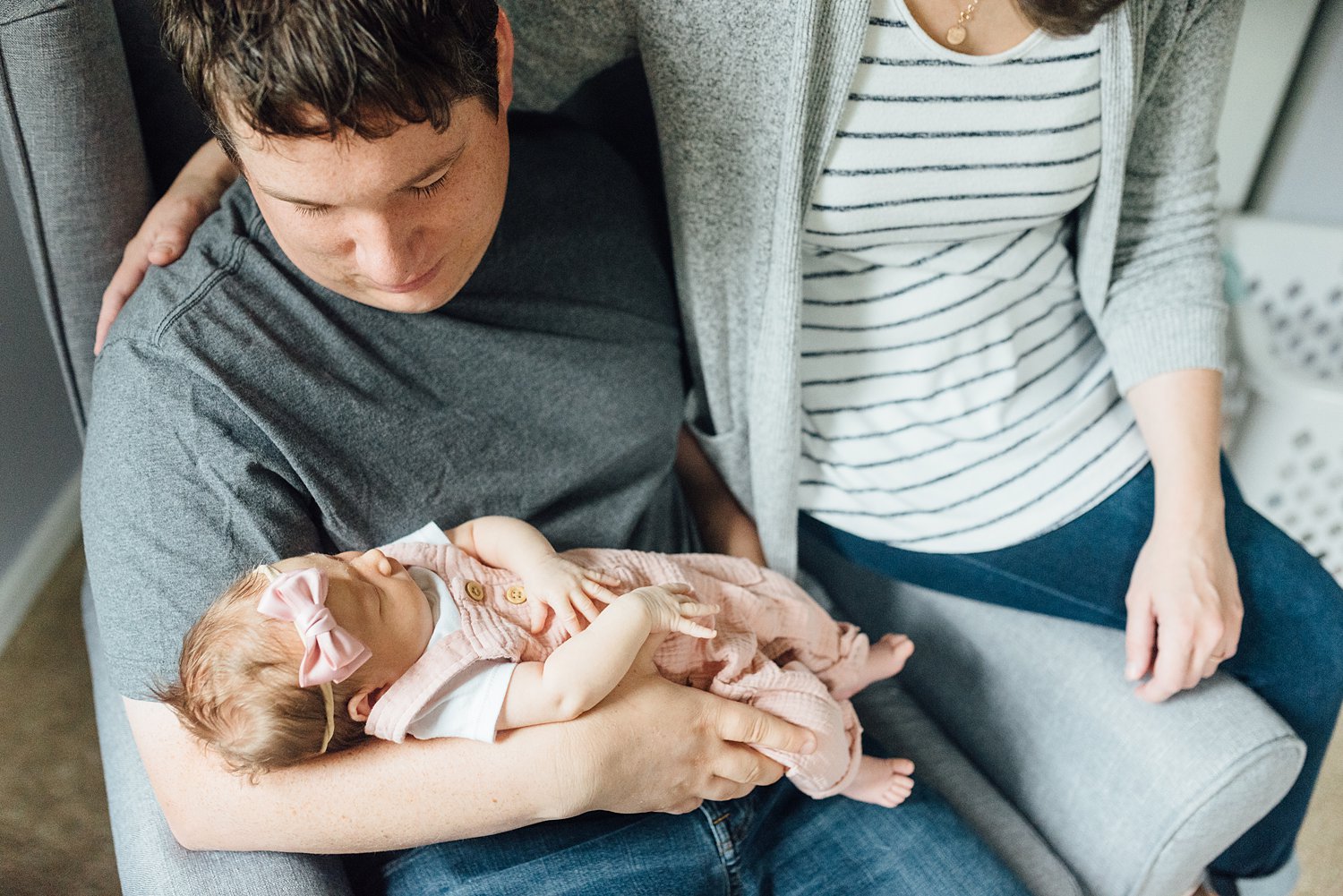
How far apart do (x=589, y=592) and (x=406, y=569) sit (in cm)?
17

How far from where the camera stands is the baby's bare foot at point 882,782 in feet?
3.25

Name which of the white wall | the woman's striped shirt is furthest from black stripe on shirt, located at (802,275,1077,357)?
the white wall

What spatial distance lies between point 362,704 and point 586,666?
198 millimetres

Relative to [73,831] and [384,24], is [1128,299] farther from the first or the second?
[73,831]

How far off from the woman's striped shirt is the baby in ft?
0.77

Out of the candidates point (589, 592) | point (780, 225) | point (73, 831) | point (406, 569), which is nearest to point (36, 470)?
point (73, 831)

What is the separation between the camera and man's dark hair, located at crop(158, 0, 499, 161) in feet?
2.13

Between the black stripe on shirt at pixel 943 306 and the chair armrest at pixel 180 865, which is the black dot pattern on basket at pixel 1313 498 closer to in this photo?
the black stripe on shirt at pixel 943 306

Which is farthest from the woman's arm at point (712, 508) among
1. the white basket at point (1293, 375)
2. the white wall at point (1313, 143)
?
the white wall at point (1313, 143)

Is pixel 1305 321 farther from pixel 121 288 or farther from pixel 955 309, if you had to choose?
pixel 121 288

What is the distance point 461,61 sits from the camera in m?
0.72

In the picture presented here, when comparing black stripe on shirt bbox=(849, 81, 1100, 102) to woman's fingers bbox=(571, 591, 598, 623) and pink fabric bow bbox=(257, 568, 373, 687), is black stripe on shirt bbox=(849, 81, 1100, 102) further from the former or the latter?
pink fabric bow bbox=(257, 568, 373, 687)

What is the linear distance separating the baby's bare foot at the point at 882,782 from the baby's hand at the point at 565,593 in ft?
1.16

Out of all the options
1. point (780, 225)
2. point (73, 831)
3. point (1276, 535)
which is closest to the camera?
point (780, 225)
